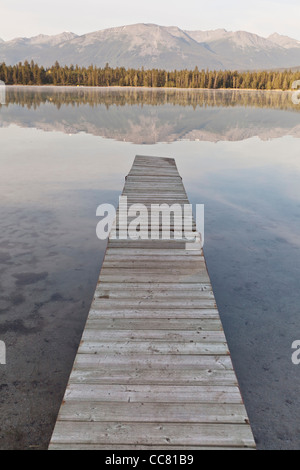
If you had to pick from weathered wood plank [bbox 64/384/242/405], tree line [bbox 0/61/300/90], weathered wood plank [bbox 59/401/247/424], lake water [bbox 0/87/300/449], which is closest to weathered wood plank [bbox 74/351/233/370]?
weathered wood plank [bbox 64/384/242/405]

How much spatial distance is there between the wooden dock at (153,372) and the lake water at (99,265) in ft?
3.44

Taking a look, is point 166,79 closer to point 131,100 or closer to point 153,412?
point 131,100

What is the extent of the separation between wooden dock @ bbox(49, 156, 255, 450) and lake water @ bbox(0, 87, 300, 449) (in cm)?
105

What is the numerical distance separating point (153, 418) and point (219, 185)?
14.9 metres

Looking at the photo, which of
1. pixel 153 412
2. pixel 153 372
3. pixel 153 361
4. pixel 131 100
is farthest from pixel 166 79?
pixel 153 412

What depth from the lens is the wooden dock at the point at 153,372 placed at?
3.79 m

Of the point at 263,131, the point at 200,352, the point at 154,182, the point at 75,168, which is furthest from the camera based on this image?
the point at 263,131

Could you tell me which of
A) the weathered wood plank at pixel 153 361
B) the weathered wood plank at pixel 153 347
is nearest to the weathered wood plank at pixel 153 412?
the weathered wood plank at pixel 153 361

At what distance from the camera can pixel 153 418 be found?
3961 mm

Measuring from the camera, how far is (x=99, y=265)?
937 cm

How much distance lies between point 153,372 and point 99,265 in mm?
5054

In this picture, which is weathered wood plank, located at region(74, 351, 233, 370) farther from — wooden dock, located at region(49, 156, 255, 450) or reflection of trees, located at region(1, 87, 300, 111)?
reflection of trees, located at region(1, 87, 300, 111)

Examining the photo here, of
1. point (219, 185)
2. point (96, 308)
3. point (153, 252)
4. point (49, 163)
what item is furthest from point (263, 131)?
point (96, 308)
